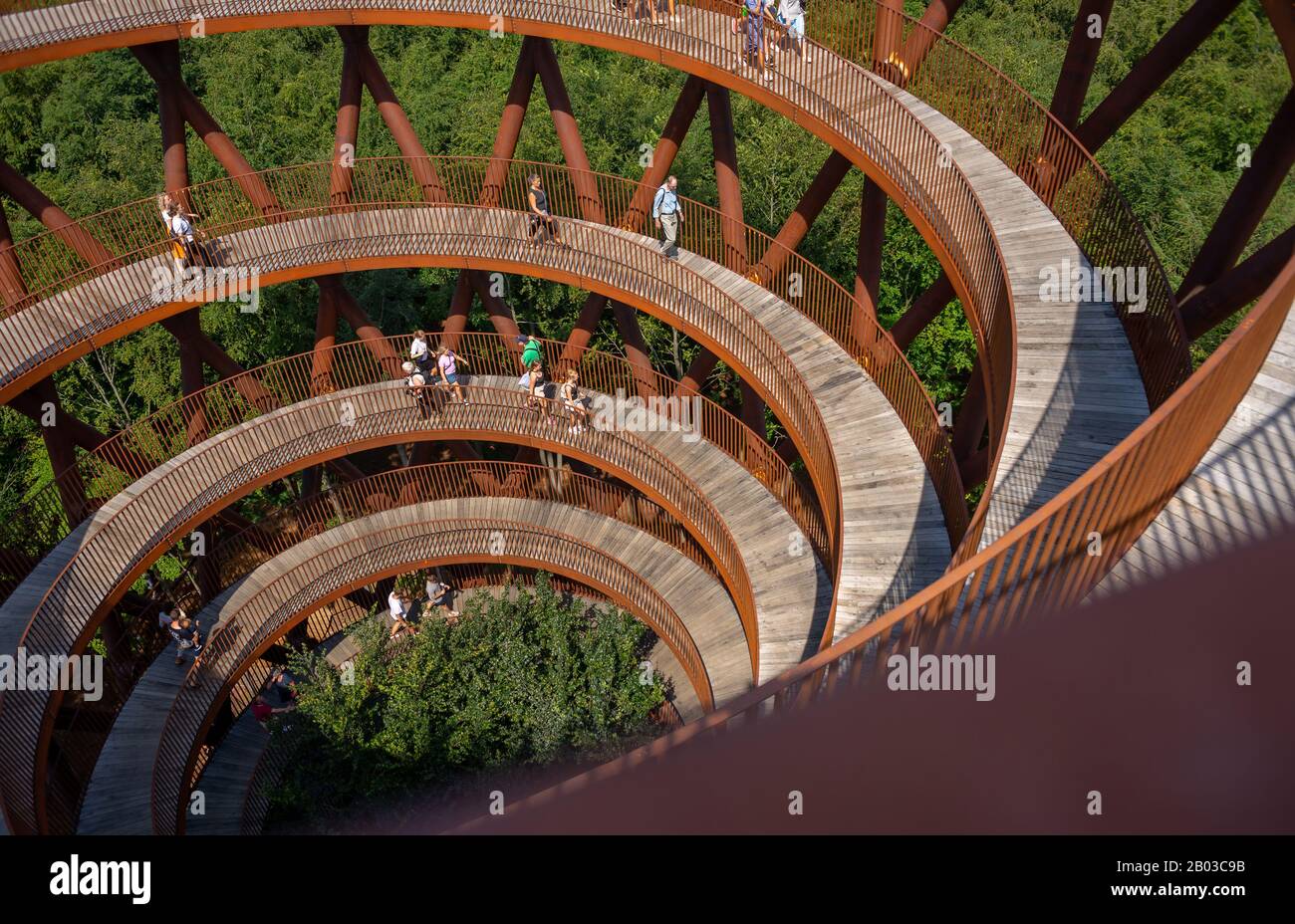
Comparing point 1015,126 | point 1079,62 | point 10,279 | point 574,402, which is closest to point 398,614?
point 574,402

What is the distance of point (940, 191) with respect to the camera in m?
15.3

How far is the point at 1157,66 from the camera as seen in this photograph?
15.1 metres

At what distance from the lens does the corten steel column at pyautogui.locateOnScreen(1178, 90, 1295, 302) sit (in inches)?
543

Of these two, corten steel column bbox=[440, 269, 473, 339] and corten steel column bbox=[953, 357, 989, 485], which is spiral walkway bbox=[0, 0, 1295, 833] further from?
corten steel column bbox=[440, 269, 473, 339]

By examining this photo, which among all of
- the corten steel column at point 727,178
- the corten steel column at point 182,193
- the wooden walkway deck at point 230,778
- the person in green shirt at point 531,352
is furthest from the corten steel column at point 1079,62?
the wooden walkway deck at point 230,778

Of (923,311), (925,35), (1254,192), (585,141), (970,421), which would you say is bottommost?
(970,421)

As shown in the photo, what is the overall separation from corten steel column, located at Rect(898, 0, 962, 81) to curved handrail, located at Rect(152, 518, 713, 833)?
11.6 metres

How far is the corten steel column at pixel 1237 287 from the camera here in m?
13.6

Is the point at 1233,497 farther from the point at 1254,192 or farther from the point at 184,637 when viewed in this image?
the point at 184,637

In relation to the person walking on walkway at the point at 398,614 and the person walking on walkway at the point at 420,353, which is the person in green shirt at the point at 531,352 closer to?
Result: the person walking on walkway at the point at 420,353

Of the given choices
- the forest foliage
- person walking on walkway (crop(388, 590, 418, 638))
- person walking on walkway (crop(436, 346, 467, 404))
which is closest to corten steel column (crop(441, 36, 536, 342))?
person walking on walkway (crop(436, 346, 467, 404))

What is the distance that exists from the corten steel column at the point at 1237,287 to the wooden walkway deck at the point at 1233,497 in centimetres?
498

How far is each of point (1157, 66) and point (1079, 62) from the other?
4.60 feet

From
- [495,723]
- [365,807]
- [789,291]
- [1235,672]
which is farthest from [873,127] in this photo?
[365,807]
